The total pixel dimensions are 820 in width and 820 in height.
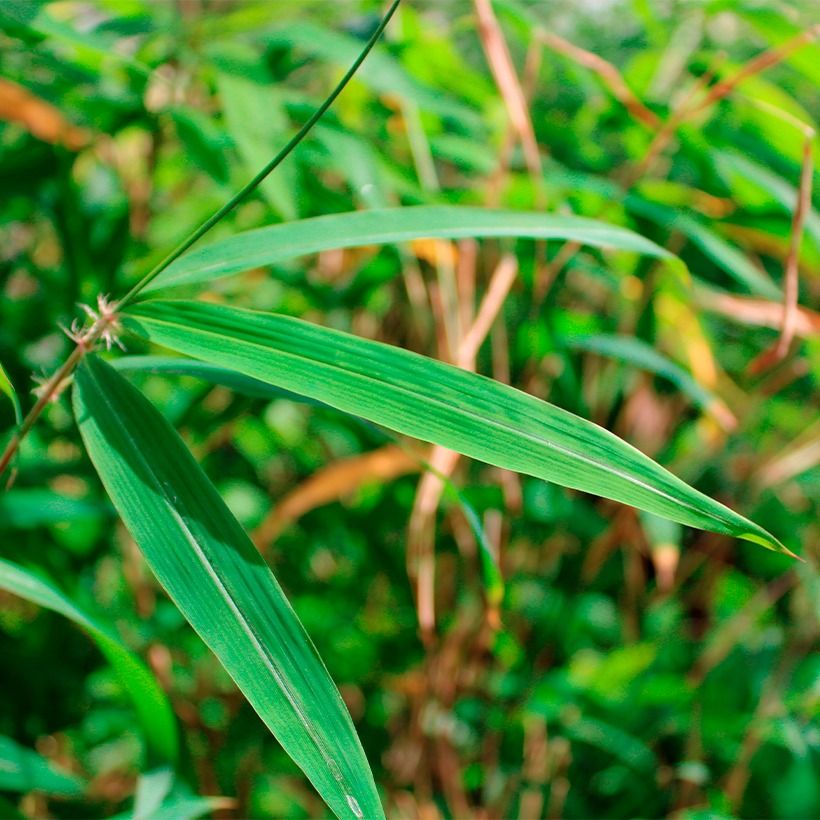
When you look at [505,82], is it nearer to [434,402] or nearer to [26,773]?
[434,402]

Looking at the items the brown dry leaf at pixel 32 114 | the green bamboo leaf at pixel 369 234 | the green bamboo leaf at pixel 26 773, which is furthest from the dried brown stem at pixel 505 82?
the green bamboo leaf at pixel 26 773

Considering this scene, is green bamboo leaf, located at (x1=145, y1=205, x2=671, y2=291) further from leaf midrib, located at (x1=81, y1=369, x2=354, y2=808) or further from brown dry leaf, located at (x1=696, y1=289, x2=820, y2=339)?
brown dry leaf, located at (x1=696, y1=289, x2=820, y2=339)

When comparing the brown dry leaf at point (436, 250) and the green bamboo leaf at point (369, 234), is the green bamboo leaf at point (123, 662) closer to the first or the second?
the green bamboo leaf at point (369, 234)

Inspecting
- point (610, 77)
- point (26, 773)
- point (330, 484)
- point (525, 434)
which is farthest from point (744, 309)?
point (26, 773)

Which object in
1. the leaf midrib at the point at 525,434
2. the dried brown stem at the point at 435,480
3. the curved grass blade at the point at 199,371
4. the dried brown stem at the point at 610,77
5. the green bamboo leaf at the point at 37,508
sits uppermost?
the dried brown stem at the point at 610,77

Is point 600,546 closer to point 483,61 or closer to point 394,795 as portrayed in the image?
point 394,795

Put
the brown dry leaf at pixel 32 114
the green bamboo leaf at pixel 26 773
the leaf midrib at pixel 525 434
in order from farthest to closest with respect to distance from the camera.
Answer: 1. the brown dry leaf at pixel 32 114
2. the green bamboo leaf at pixel 26 773
3. the leaf midrib at pixel 525 434

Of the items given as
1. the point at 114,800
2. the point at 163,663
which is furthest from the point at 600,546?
the point at 114,800
